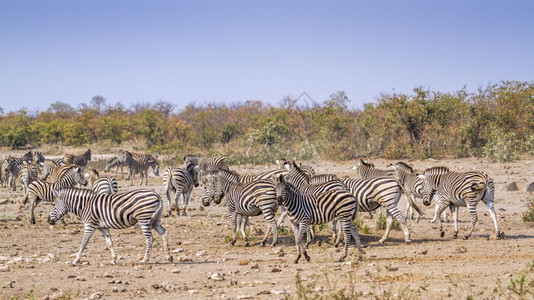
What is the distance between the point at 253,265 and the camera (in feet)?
38.0

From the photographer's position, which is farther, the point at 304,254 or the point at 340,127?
the point at 340,127

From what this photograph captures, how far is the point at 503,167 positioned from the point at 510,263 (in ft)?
54.7

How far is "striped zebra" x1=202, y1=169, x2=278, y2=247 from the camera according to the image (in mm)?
13617

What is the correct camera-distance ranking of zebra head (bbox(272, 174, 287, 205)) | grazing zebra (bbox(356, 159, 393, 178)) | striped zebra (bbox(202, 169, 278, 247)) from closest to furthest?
zebra head (bbox(272, 174, 287, 205)), striped zebra (bbox(202, 169, 278, 247)), grazing zebra (bbox(356, 159, 393, 178))

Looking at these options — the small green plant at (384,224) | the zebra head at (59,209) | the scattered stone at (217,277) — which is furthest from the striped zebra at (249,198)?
the zebra head at (59,209)

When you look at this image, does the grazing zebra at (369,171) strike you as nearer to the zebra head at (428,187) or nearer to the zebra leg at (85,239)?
the zebra head at (428,187)

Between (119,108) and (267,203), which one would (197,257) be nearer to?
(267,203)

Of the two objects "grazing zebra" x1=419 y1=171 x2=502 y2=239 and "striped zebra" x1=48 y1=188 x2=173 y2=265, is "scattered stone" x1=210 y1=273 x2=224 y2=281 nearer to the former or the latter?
"striped zebra" x1=48 y1=188 x2=173 y2=265

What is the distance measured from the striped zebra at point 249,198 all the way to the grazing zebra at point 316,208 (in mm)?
1063

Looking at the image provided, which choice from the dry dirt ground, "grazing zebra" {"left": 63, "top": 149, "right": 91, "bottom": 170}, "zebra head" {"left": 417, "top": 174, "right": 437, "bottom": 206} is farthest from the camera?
"grazing zebra" {"left": 63, "top": 149, "right": 91, "bottom": 170}

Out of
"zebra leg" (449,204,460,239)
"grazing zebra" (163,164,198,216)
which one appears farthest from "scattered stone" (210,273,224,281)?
"grazing zebra" (163,164,198,216)

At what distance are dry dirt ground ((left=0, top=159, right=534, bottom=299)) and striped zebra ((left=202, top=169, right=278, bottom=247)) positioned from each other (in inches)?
23.6

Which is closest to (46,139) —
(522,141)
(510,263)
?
(522,141)

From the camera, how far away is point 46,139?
2036 inches
